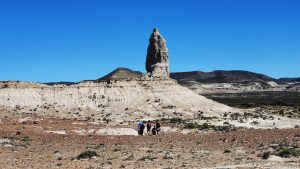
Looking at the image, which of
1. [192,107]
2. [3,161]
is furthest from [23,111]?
[3,161]

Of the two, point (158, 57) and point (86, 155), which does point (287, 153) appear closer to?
point (86, 155)

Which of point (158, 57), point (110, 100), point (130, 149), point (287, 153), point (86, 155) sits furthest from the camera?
point (158, 57)

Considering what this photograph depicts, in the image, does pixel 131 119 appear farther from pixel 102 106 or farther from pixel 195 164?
pixel 195 164

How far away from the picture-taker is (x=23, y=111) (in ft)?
199

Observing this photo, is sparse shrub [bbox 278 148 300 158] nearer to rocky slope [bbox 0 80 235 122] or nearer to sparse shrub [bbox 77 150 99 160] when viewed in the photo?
sparse shrub [bbox 77 150 99 160]

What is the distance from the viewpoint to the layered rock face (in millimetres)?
75262

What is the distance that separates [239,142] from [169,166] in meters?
12.2

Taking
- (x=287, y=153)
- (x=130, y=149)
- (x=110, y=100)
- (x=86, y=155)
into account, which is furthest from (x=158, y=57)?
(x=287, y=153)

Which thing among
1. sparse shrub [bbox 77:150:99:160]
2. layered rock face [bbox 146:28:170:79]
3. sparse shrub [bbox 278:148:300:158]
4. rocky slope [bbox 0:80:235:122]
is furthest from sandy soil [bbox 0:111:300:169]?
layered rock face [bbox 146:28:170:79]

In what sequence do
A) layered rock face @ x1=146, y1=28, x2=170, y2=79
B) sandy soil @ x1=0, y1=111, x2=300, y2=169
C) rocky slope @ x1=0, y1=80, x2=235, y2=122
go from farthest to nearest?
1. layered rock face @ x1=146, y1=28, x2=170, y2=79
2. rocky slope @ x1=0, y1=80, x2=235, y2=122
3. sandy soil @ x1=0, y1=111, x2=300, y2=169

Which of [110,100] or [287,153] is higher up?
[110,100]

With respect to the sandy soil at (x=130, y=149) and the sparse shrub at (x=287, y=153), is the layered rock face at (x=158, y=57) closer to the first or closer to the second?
the sandy soil at (x=130, y=149)

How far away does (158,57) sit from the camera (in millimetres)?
76062

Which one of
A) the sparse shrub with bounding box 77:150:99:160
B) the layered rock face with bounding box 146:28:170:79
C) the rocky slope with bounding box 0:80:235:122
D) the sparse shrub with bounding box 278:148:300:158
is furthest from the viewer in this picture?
the layered rock face with bounding box 146:28:170:79
